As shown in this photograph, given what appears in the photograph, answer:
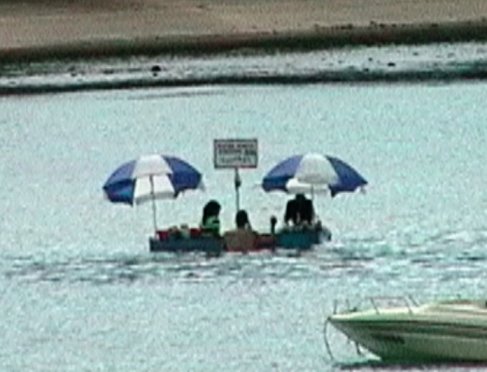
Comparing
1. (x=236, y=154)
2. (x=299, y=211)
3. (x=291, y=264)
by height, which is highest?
(x=236, y=154)

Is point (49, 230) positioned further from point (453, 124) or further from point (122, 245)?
point (453, 124)

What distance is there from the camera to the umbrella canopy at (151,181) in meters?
69.5

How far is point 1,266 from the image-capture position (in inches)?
2699

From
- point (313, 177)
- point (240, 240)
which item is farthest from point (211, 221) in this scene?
point (313, 177)

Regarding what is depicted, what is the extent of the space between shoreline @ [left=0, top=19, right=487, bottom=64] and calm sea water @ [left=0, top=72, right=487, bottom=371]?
18807 mm

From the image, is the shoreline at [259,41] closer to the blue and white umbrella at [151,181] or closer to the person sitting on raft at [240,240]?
the blue and white umbrella at [151,181]

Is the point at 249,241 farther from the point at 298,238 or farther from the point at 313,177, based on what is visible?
the point at 313,177

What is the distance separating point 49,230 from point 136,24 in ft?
227

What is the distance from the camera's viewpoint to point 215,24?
14300 centimetres

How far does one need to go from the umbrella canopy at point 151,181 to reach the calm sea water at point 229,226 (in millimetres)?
1026

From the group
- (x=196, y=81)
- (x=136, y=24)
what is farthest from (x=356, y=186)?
(x=136, y=24)

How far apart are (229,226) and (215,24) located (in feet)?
231

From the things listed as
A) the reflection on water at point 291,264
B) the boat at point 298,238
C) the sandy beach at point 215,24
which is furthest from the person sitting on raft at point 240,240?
the sandy beach at point 215,24

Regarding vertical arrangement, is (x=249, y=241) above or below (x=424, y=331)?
above
